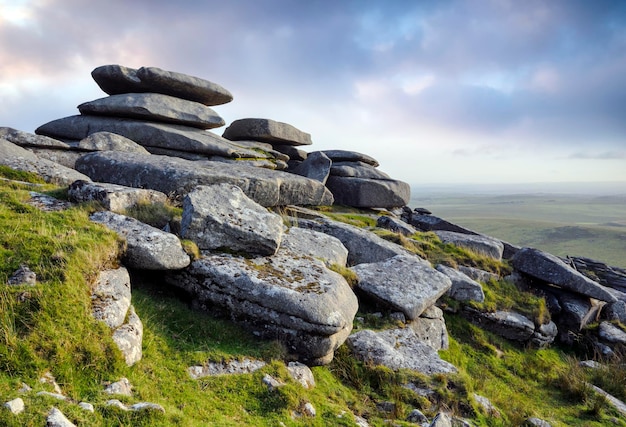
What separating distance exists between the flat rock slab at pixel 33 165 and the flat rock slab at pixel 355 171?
19148mm

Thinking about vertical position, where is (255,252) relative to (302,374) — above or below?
above

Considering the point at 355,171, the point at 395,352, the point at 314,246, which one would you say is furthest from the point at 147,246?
the point at 355,171

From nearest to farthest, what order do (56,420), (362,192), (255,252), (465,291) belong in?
(56,420), (255,252), (465,291), (362,192)

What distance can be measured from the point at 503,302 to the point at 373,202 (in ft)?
48.3

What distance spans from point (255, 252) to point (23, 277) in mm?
4808

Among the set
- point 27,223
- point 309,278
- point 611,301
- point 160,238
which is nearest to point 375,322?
point 309,278

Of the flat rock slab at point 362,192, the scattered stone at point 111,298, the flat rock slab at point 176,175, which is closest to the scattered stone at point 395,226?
the flat rock slab at point 362,192

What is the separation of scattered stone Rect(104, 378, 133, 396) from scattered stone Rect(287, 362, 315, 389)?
9.17ft

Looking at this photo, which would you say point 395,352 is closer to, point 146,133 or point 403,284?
point 403,284

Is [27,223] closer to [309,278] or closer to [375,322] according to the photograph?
[309,278]

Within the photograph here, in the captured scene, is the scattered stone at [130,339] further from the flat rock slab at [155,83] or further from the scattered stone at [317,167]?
the flat rock slab at [155,83]

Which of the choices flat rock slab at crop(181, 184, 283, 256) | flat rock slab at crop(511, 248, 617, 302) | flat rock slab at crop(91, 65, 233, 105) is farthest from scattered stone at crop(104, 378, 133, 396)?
flat rock slab at crop(91, 65, 233, 105)

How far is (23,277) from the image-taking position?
19.7 ft

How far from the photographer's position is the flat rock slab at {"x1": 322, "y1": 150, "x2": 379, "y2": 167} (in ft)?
107
